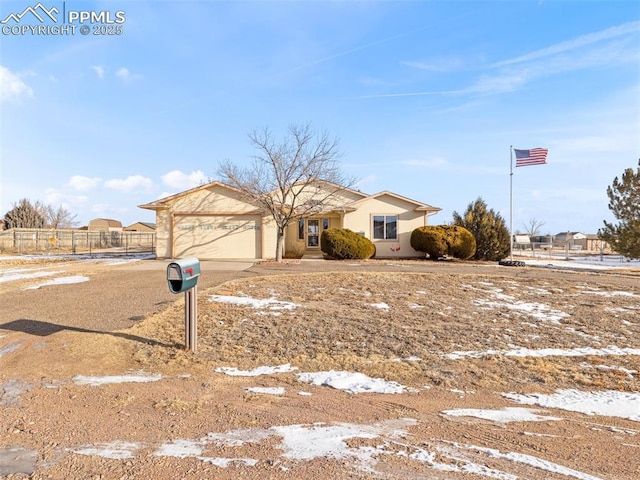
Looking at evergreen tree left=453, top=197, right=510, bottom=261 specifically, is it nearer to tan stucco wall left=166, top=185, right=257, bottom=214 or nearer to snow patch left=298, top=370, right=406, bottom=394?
tan stucco wall left=166, top=185, right=257, bottom=214

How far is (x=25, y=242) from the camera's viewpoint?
94.8 feet

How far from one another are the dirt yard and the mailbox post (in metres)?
0.24

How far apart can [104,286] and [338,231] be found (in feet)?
36.8

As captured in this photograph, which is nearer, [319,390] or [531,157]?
[319,390]

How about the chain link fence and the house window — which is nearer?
the house window

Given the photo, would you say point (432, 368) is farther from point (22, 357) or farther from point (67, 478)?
point (22, 357)

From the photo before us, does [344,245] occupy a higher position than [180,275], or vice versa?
[344,245]

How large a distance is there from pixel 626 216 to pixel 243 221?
65.9 ft

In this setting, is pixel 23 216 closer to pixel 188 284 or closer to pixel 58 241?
pixel 58 241

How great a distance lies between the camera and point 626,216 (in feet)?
66.7

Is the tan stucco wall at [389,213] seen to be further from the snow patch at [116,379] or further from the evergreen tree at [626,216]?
the snow patch at [116,379]

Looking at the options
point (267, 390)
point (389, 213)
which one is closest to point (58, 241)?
point (389, 213)

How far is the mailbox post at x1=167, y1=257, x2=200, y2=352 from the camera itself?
5.16m

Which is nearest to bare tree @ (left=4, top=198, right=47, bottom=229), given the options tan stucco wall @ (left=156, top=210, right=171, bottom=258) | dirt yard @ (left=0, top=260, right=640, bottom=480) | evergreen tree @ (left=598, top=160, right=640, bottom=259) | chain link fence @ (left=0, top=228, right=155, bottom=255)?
chain link fence @ (left=0, top=228, right=155, bottom=255)
